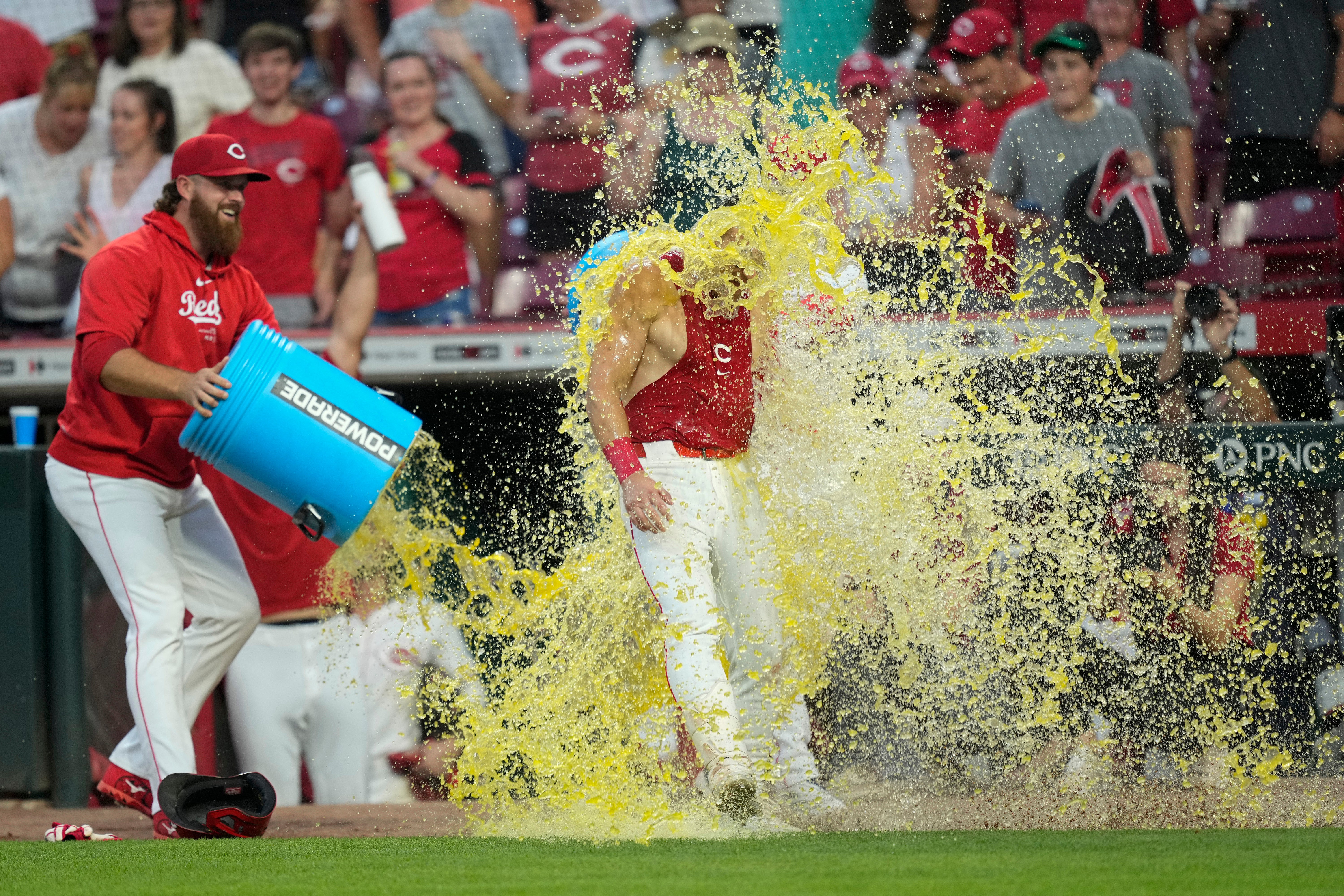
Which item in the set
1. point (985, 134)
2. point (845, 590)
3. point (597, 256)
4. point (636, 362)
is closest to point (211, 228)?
point (597, 256)

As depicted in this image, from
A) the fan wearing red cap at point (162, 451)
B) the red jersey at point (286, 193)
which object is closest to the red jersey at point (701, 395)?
the fan wearing red cap at point (162, 451)

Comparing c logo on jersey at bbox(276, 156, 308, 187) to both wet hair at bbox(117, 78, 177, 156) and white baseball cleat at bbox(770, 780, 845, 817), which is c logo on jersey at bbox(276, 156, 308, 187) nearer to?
wet hair at bbox(117, 78, 177, 156)

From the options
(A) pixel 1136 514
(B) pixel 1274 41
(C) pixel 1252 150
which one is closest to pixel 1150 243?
(C) pixel 1252 150

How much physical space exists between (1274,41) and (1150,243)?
1.37m

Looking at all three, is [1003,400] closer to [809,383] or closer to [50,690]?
[809,383]

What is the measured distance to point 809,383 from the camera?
4.36 metres

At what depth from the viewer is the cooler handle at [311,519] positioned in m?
4.36

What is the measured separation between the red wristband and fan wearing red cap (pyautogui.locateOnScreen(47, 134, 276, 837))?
1246 millimetres

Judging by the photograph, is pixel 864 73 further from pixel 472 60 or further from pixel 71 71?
pixel 71 71

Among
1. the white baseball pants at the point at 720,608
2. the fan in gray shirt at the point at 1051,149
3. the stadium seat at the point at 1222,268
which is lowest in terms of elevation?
the white baseball pants at the point at 720,608

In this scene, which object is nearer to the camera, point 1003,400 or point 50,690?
point 1003,400

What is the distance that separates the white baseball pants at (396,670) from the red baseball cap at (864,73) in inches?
135

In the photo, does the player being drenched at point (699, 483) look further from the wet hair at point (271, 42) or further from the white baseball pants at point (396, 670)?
the wet hair at point (271, 42)

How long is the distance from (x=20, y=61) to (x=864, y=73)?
4.88 meters
